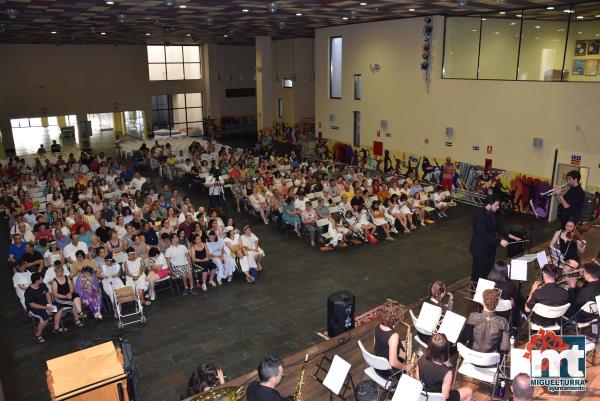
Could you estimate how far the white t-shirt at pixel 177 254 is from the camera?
9.78 m

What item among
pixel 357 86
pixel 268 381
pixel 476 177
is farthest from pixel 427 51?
pixel 268 381

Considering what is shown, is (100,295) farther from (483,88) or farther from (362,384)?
(483,88)

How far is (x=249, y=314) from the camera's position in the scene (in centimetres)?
899

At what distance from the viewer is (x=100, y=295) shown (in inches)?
350

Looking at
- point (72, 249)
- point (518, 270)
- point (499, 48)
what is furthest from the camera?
point (499, 48)

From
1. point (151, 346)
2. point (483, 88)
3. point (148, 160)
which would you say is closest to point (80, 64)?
point (148, 160)

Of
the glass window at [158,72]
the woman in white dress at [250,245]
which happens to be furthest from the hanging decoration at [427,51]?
the glass window at [158,72]

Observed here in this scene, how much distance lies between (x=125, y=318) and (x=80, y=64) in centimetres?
2210

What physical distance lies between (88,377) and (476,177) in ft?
46.6

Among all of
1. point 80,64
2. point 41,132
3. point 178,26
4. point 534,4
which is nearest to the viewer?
point 534,4

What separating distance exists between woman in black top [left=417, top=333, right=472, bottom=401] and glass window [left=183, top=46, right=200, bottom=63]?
29.5 meters

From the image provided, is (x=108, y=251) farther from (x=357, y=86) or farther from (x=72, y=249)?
(x=357, y=86)

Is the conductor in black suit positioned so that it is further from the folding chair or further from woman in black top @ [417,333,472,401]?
woman in black top @ [417,333,472,401]

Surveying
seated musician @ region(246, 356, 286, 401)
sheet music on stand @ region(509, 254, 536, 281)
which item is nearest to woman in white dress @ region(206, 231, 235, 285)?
sheet music on stand @ region(509, 254, 536, 281)
